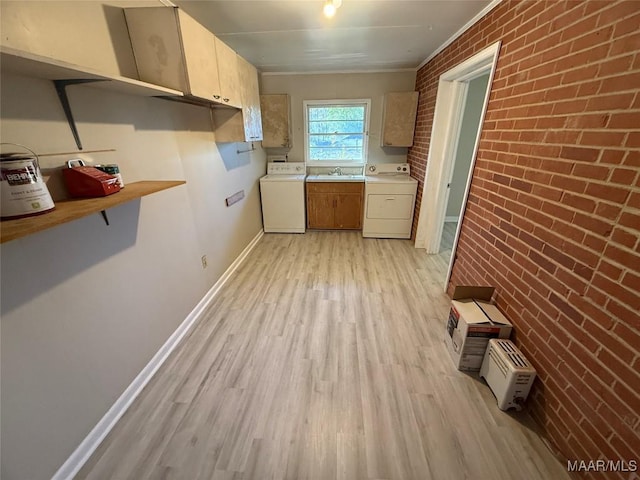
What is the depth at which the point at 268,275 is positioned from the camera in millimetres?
2863

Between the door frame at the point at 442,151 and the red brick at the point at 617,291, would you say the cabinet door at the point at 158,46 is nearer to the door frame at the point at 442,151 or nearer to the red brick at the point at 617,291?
the door frame at the point at 442,151

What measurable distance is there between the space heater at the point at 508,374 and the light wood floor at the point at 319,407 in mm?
76

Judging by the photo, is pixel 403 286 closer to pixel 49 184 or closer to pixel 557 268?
pixel 557 268

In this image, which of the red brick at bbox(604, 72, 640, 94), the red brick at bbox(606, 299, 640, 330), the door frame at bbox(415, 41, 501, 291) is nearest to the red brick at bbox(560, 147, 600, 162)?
the red brick at bbox(604, 72, 640, 94)

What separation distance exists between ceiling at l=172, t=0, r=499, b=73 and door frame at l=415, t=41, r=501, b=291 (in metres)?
0.37

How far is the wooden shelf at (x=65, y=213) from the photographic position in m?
0.76

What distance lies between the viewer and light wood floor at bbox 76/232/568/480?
3.97 ft

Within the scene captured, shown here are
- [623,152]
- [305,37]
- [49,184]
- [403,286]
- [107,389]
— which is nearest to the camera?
[623,152]

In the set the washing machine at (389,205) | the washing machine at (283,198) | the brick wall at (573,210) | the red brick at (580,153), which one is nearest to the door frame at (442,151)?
the washing machine at (389,205)

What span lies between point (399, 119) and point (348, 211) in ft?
4.89

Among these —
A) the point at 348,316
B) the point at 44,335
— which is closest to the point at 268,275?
the point at 348,316

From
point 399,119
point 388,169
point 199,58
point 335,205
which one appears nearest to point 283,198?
point 335,205

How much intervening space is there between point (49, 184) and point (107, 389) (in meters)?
1.07
